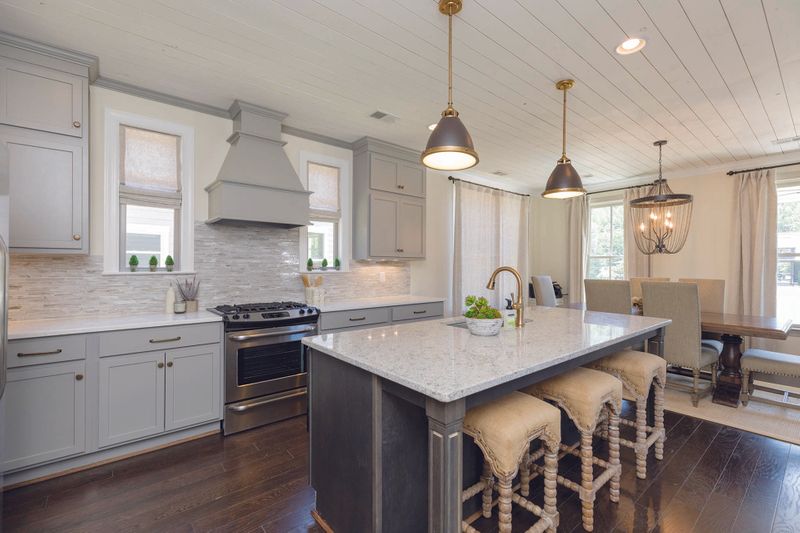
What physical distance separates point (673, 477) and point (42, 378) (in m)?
3.88

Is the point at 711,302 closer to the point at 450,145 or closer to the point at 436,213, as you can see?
the point at 436,213

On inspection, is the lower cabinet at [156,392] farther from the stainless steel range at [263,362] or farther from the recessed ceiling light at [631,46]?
the recessed ceiling light at [631,46]

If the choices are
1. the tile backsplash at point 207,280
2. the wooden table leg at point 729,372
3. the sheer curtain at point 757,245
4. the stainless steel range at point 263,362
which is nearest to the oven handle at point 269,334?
the stainless steel range at point 263,362

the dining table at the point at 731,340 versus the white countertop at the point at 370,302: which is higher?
the white countertop at the point at 370,302

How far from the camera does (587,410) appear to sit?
5.92ft

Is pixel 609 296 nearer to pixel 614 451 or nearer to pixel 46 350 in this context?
pixel 614 451

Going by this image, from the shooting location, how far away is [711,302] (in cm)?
433

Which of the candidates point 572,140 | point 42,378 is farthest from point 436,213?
point 42,378

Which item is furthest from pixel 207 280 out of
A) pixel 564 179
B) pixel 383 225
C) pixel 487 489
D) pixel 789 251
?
pixel 789 251

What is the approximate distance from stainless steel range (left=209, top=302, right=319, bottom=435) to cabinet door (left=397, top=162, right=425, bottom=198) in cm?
193

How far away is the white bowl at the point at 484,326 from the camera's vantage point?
2.01 metres

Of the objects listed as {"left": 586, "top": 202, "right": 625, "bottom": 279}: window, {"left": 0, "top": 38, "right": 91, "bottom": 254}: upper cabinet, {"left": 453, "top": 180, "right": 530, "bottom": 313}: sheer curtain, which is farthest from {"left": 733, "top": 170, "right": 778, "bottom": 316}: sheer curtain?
{"left": 0, "top": 38, "right": 91, "bottom": 254}: upper cabinet

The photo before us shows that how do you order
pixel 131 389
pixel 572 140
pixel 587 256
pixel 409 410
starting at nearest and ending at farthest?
pixel 409 410 → pixel 131 389 → pixel 572 140 → pixel 587 256

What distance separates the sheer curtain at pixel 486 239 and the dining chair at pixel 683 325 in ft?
7.19
